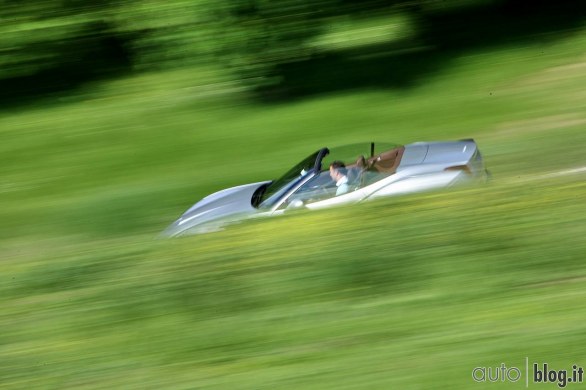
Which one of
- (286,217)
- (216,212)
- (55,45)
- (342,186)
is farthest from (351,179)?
(55,45)

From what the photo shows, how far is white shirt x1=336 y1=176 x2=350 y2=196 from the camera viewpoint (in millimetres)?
7824

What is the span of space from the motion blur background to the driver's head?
158 centimetres

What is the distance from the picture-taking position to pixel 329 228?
526cm

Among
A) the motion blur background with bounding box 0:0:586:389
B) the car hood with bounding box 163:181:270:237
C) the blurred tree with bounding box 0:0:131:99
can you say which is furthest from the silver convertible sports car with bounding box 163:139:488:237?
the blurred tree with bounding box 0:0:131:99

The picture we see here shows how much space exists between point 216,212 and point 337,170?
1.29m

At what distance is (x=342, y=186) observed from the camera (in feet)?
25.8

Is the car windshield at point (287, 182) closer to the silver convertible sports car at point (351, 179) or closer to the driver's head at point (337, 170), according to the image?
the silver convertible sports car at point (351, 179)

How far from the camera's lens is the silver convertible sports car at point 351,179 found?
7723 millimetres

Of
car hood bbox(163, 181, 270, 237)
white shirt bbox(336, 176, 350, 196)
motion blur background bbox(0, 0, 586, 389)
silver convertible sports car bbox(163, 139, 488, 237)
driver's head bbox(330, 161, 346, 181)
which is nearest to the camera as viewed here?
motion blur background bbox(0, 0, 586, 389)

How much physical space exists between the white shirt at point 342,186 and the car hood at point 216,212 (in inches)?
33.6

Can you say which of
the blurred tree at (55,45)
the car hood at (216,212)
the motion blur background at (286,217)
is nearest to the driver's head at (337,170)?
the car hood at (216,212)

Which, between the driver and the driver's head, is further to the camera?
the driver's head

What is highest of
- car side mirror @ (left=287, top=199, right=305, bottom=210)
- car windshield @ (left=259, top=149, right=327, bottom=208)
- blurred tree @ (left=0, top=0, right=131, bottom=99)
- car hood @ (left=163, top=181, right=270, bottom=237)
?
blurred tree @ (left=0, top=0, right=131, bottom=99)

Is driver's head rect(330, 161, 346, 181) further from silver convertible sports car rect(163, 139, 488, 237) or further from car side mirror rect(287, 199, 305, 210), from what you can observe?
car side mirror rect(287, 199, 305, 210)
